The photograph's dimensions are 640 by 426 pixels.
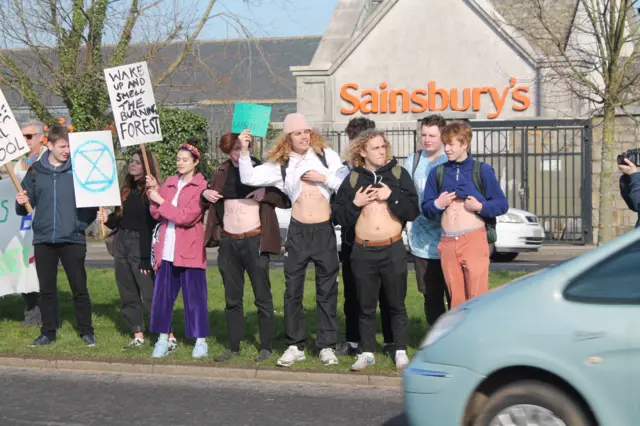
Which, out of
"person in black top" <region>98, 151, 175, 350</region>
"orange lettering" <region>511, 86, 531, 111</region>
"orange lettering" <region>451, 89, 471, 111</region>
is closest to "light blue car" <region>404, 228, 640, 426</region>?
"person in black top" <region>98, 151, 175, 350</region>

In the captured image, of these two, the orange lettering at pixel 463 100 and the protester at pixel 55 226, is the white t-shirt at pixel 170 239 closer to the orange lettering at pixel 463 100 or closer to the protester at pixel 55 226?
the protester at pixel 55 226

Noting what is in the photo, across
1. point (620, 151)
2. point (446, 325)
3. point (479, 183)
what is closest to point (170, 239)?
point (479, 183)

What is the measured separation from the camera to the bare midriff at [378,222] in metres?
9.11

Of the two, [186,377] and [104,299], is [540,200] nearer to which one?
[104,299]

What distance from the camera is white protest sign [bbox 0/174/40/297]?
11.6 m

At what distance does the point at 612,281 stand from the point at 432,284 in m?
3.76

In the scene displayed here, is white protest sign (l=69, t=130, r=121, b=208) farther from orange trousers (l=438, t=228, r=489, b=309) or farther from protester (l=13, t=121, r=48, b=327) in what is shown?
orange trousers (l=438, t=228, r=489, b=309)

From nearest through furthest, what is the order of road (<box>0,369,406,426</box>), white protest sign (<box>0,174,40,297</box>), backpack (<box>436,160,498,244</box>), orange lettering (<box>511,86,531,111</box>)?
road (<box>0,369,406,426</box>) < backpack (<box>436,160,498,244</box>) < white protest sign (<box>0,174,40,297</box>) < orange lettering (<box>511,86,531,111</box>)

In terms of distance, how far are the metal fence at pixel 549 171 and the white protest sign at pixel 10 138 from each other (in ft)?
53.2

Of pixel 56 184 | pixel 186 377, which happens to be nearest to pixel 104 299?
pixel 56 184

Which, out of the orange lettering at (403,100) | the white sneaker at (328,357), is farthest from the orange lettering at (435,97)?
the white sneaker at (328,357)

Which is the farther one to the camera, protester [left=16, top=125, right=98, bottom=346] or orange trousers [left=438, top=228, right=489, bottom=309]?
protester [left=16, top=125, right=98, bottom=346]

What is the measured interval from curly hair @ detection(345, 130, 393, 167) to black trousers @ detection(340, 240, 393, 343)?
0.83 metres

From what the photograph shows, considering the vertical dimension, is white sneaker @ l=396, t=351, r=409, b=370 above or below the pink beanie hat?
below
